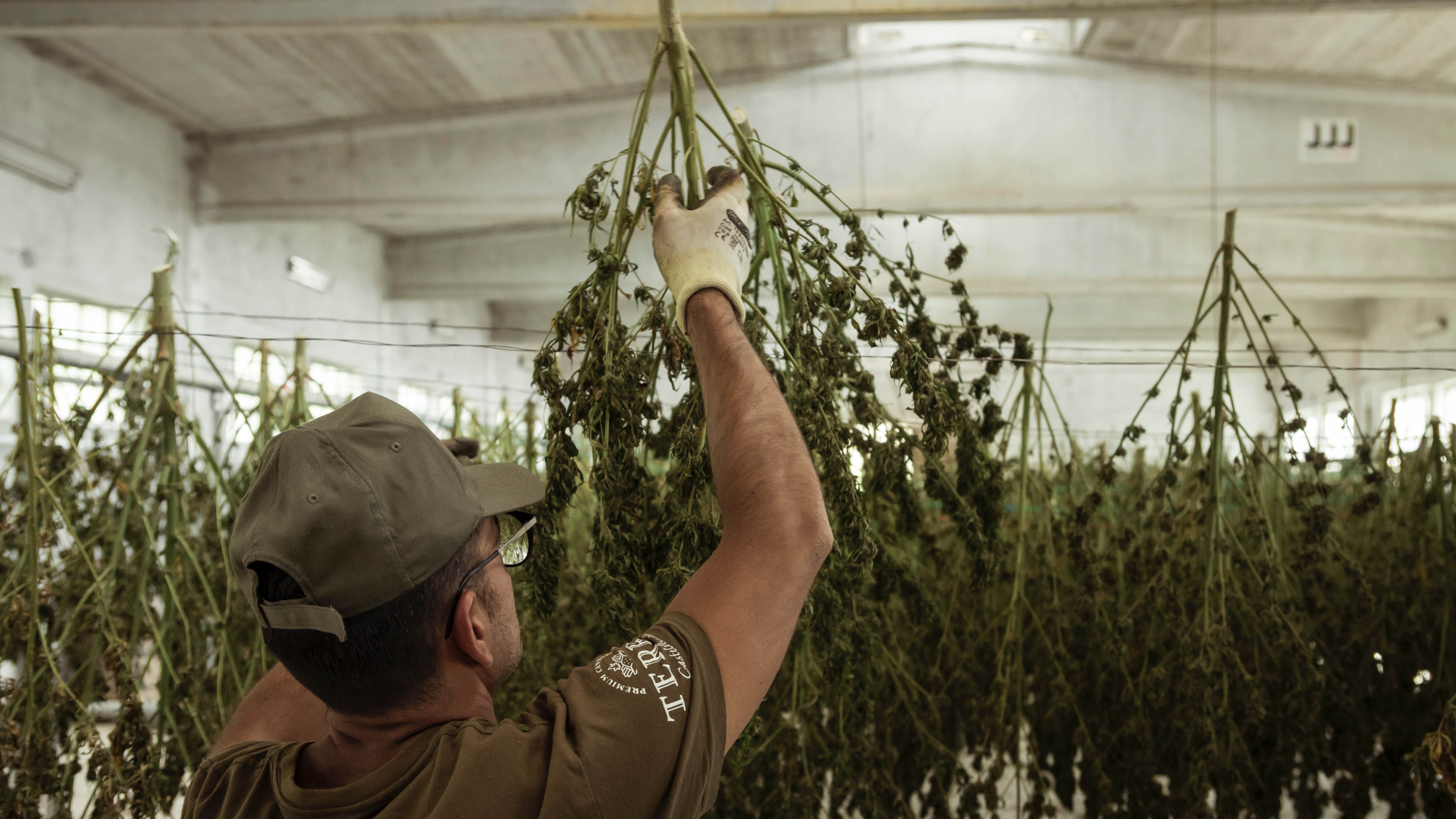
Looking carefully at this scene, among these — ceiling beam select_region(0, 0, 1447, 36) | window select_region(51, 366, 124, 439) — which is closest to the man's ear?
window select_region(51, 366, 124, 439)

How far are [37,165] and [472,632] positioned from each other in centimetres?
666

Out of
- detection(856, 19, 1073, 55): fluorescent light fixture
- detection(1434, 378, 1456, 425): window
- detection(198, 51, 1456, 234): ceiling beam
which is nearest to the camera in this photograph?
detection(198, 51, 1456, 234): ceiling beam

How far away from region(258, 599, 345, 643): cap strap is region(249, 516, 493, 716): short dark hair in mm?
A: 13

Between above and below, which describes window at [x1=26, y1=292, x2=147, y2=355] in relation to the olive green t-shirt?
above

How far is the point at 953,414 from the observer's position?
5.64 feet

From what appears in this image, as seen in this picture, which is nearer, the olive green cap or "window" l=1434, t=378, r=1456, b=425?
the olive green cap

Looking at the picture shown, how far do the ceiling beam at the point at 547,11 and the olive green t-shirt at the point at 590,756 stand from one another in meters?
4.00

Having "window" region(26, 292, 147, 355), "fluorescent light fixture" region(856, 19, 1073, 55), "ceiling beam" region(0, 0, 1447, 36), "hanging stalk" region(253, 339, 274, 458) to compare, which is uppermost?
"fluorescent light fixture" region(856, 19, 1073, 55)

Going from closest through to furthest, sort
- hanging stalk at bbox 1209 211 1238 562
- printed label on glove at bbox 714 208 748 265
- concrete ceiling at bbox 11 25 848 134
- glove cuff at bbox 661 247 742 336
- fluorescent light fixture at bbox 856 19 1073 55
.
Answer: glove cuff at bbox 661 247 742 336 < printed label on glove at bbox 714 208 748 265 < hanging stalk at bbox 1209 211 1238 562 < concrete ceiling at bbox 11 25 848 134 < fluorescent light fixture at bbox 856 19 1073 55

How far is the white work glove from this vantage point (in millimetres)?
1393

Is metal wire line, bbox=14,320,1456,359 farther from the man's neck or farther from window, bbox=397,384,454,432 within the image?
window, bbox=397,384,454,432

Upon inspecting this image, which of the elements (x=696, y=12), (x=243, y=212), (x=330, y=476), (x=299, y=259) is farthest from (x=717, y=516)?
(x=299, y=259)

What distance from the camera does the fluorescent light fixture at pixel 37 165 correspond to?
19.9 ft

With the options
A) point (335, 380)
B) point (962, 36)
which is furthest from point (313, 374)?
point (962, 36)
